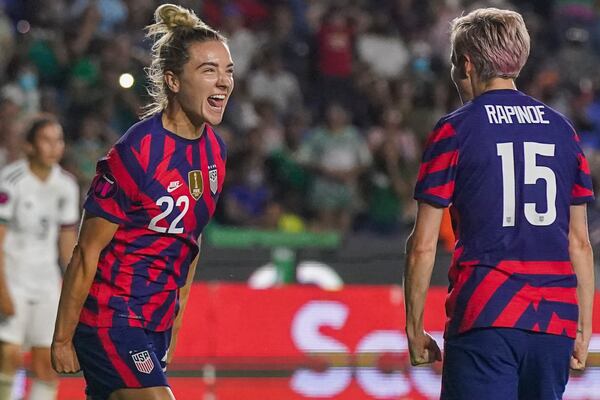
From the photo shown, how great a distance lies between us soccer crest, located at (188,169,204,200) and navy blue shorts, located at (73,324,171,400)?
607 millimetres

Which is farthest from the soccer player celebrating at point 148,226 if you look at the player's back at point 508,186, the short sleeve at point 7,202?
the short sleeve at point 7,202

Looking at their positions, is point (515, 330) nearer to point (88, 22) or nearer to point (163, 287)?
point (163, 287)

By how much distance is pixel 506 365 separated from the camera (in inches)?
Answer: 182

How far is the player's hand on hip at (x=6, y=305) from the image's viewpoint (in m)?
8.82

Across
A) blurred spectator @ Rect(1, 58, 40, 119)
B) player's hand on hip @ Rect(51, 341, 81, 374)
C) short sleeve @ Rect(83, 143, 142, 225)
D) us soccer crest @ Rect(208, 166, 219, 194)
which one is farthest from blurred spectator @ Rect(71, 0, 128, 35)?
player's hand on hip @ Rect(51, 341, 81, 374)

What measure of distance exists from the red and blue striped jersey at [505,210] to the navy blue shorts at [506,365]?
0.14 feet

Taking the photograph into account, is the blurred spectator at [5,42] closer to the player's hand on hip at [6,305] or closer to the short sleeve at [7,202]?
the short sleeve at [7,202]

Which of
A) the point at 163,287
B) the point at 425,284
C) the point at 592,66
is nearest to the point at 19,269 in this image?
the point at 163,287

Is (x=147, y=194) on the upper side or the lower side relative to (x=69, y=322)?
upper

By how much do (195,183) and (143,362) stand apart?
768 millimetres

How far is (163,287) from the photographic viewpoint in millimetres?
5367

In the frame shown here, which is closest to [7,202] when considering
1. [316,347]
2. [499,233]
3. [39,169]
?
[39,169]

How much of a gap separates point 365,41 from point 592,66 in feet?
10.1

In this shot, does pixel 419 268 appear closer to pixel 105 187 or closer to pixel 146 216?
pixel 146 216
